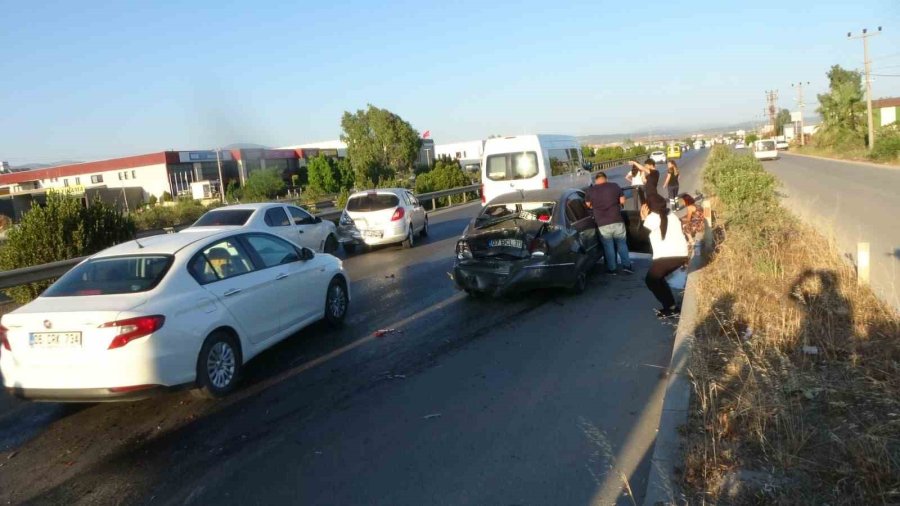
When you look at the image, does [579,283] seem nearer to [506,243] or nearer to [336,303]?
[506,243]

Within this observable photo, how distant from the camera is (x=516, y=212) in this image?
34.2ft

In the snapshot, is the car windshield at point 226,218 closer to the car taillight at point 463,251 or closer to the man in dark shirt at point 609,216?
the car taillight at point 463,251

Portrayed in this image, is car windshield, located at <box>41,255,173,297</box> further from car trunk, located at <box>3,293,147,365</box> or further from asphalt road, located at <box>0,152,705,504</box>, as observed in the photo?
asphalt road, located at <box>0,152,705,504</box>

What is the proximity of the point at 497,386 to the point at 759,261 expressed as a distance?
13.3ft

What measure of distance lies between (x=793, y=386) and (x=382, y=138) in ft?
207

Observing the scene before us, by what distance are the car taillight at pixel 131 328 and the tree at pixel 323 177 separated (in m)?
53.4

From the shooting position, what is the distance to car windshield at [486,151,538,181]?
18.3 metres

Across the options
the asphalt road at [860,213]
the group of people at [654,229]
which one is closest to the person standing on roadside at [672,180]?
the group of people at [654,229]

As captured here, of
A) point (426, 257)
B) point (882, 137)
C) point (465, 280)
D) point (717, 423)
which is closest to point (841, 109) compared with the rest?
point (882, 137)

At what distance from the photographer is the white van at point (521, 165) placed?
18250 mm

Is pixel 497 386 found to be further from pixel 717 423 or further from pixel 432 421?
pixel 717 423

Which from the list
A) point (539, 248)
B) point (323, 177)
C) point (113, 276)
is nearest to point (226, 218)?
point (539, 248)

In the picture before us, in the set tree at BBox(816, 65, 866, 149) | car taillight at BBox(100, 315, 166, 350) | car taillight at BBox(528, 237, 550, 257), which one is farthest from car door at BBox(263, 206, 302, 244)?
tree at BBox(816, 65, 866, 149)

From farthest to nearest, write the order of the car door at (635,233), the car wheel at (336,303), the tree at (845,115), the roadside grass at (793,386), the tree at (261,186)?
the tree at (845,115) < the tree at (261,186) < the car door at (635,233) < the car wheel at (336,303) < the roadside grass at (793,386)
